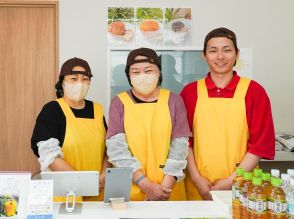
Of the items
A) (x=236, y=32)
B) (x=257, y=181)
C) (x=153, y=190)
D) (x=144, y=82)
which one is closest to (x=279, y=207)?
(x=257, y=181)

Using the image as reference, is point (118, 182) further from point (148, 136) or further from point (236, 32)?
point (236, 32)

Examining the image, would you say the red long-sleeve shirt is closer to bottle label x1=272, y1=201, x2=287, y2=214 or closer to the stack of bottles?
the stack of bottles

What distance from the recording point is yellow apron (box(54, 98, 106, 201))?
2191mm

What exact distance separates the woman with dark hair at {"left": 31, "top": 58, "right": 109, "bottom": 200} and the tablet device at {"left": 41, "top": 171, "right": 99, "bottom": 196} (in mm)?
376

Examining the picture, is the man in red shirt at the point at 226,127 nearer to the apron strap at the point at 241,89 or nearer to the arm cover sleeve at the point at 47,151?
the apron strap at the point at 241,89

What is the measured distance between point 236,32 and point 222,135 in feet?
4.63

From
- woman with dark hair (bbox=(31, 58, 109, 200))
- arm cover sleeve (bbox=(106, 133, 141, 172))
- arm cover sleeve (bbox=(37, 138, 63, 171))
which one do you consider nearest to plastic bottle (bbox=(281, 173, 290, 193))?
arm cover sleeve (bbox=(106, 133, 141, 172))

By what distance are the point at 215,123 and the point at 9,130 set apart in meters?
1.94

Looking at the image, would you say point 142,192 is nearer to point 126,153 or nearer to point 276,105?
point 126,153

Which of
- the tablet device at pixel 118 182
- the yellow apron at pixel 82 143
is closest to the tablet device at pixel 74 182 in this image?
the tablet device at pixel 118 182

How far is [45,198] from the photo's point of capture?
1588 mm

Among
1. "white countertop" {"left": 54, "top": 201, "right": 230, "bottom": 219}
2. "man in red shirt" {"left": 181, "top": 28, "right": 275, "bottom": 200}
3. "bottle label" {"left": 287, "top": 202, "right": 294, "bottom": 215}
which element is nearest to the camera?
"bottle label" {"left": 287, "top": 202, "right": 294, "bottom": 215}

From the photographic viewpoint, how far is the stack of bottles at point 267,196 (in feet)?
4.48

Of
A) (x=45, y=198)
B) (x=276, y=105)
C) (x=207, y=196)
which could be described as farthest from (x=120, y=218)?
(x=276, y=105)
